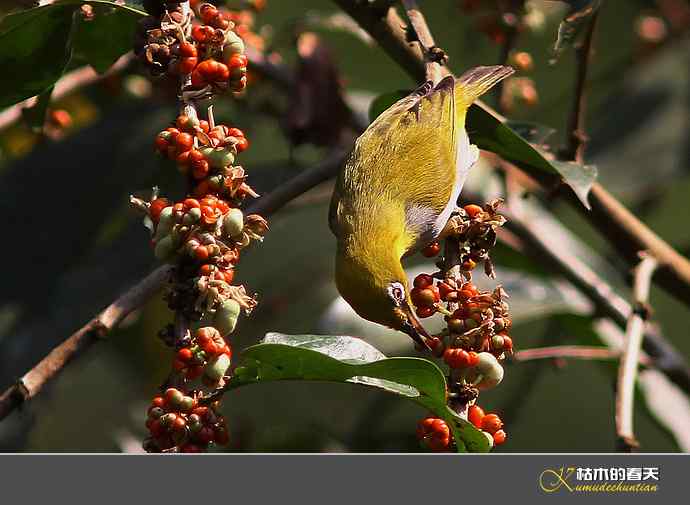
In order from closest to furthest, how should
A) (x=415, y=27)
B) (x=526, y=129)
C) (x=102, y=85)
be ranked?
(x=415, y=27) < (x=526, y=129) < (x=102, y=85)

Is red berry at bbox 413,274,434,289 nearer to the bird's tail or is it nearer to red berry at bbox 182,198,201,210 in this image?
red berry at bbox 182,198,201,210

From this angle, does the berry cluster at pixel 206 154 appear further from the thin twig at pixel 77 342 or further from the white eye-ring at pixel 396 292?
the white eye-ring at pixel 396 292

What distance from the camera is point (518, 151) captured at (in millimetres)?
1989

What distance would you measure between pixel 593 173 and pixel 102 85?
203 centimetres

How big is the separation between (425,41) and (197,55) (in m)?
0.61

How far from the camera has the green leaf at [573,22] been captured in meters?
1.89

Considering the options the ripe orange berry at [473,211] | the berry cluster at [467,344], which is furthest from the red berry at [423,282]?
the ripe orange berry at [473,211]

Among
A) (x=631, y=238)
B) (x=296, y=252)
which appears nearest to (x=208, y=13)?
(x=631, y=238)

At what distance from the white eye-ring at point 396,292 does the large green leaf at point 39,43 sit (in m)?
0.69

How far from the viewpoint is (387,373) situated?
1.44 meters

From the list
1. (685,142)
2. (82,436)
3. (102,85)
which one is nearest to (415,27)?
(102,85)

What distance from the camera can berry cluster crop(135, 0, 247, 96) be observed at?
4.96ft

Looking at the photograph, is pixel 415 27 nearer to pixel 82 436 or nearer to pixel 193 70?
pixel 193 70

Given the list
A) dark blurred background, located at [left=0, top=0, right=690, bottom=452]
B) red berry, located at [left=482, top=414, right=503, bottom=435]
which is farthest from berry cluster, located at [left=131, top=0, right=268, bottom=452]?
dark blurred background, located at [left=0, top=0, right=690, bottom=452]
